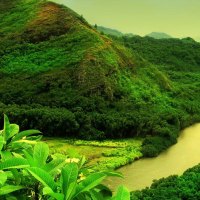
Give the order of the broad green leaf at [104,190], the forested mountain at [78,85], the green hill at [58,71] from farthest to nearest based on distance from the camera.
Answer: the green hill at [58,71] → the forested mountain at [78,85] → the broad green leaf at [104,190]

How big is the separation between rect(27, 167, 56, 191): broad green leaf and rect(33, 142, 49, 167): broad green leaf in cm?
31

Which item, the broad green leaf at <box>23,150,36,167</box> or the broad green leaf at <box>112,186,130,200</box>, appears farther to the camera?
the broad green leaf at <box>23,150,36,167</box>

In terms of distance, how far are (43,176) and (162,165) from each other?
96.8 ft

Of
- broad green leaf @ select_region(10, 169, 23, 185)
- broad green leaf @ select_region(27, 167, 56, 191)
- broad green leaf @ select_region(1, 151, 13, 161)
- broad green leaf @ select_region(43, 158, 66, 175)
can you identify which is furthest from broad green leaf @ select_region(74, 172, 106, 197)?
broad green leaf @ select_region(1, 151, 13, 161)

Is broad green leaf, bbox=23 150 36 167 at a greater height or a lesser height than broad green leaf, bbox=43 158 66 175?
greater

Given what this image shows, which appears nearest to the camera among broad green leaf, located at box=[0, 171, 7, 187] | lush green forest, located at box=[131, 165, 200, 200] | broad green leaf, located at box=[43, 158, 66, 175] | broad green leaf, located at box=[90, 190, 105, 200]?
broad green leaf, located at box=[0, 171, 7, 187]

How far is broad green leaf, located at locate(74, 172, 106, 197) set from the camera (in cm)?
430

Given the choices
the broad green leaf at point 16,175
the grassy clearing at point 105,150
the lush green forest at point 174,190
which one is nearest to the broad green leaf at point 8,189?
the broad green leaf at point 16,175

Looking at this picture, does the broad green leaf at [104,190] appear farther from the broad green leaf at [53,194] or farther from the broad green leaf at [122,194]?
the broad green leaf at [53,194]

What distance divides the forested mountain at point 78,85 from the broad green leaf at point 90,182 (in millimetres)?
30739

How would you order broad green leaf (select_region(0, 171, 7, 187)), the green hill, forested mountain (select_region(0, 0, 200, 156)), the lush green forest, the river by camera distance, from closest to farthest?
broad green leaf (select_region(0, 171, 7, 187)) < the lush green forest < the river < forested mountain (select_region(0, 0, 200, 156)) < the green hill

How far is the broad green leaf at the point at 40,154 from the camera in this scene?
4.61m

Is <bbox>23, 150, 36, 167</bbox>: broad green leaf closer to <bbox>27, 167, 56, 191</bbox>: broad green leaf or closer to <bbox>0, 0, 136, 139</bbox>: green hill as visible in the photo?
<bbox>27, 167, 56, 191</bbox>: broad green leaf

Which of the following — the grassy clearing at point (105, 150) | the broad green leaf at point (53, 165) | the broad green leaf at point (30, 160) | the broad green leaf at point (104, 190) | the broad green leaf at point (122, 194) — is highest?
the broad green leaf at point (30, 160)
